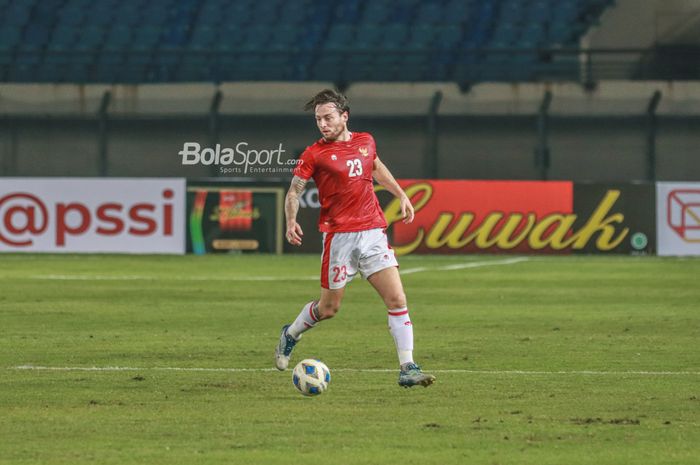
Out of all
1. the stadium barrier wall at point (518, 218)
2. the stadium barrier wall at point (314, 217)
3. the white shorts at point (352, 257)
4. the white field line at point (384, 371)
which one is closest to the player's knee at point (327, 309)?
the white shorts at point (352, 257)

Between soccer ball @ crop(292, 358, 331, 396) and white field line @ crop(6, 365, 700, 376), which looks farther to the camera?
white field line @ crop(6, 365, 700, 376)

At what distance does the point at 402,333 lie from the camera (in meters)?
11.3

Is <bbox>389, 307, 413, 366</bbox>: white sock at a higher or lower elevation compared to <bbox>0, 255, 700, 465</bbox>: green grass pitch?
higher

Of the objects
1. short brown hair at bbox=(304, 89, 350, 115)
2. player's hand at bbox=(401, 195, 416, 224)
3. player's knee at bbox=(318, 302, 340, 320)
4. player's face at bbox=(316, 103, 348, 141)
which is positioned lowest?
player's knee at bbox=(318, 302, 340, 320)

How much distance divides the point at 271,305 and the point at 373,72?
64.4 ft

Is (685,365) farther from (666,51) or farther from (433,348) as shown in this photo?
(666,51)

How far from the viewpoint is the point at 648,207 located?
31516 mm

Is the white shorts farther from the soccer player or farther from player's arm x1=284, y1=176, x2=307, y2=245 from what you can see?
player's arm x1=284, y1=176, x2=307, y2=245

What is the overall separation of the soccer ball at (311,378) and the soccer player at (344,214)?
76 centimetres

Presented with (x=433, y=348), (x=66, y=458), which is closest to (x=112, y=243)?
(x=433, y=348)

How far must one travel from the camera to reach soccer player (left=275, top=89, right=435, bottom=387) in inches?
448

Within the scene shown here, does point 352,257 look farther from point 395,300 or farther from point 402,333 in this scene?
point 402,333

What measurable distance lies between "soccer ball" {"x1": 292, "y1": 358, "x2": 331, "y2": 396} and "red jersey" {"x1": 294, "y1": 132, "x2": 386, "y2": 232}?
3.93 feet

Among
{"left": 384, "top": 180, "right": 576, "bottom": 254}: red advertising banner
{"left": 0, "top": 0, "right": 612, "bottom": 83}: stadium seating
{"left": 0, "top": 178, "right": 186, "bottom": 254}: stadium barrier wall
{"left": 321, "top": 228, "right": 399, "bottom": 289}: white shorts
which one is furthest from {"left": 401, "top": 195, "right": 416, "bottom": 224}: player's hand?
{"left": 0, "top": 0, "right": 612, "bottom": 83}: stadium seating
